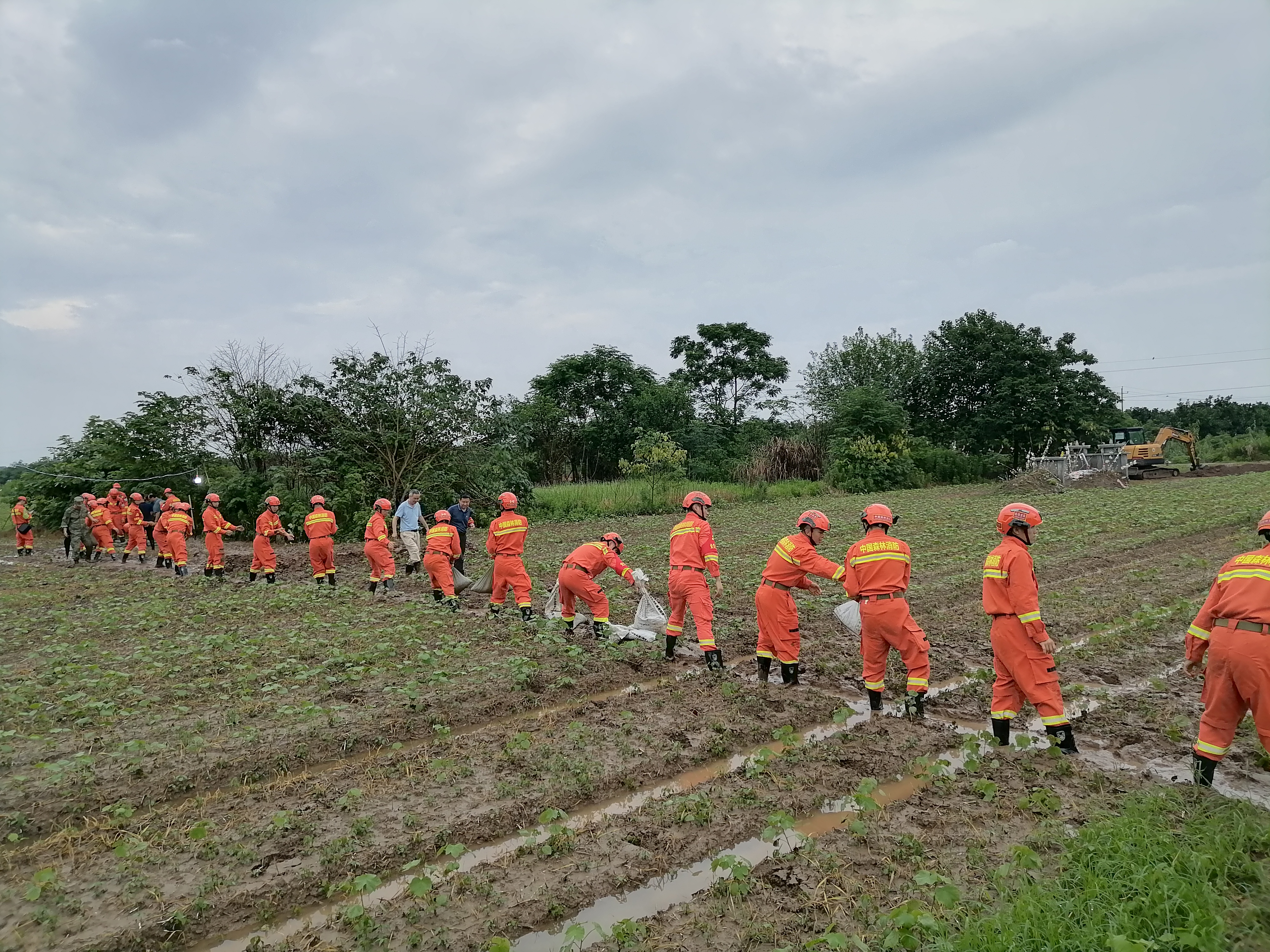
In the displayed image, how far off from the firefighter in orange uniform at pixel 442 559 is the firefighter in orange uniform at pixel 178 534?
7.60 m

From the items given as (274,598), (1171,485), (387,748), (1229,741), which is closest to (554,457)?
(274,598)

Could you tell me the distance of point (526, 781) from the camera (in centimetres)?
521

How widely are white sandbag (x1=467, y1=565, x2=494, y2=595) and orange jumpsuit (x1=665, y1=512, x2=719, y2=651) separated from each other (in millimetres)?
3621

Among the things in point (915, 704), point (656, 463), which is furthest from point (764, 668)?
point (656, 463)

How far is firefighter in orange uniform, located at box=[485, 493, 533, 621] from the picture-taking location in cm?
1023

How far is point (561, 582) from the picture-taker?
9.27 meters

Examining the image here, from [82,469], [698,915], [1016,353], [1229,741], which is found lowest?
[698,915]

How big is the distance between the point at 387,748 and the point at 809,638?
5.19 m

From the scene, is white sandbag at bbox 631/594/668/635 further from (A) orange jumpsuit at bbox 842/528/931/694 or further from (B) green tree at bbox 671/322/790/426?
(B) green tree at bbox 671/322/790/426

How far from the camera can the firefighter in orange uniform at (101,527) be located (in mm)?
19875

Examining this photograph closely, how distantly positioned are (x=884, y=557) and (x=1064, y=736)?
1800mm

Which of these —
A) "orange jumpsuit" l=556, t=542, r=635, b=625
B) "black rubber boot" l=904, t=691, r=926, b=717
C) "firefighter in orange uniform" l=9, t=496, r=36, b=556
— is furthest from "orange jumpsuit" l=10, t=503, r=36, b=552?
"black rubber boot" l=904, t=691, r=926, b=717

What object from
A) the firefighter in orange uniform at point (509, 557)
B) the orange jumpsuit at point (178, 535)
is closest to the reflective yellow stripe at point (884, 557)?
the firefighter in orange uniform at point (509, 557)

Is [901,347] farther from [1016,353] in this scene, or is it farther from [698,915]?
[698,915]
